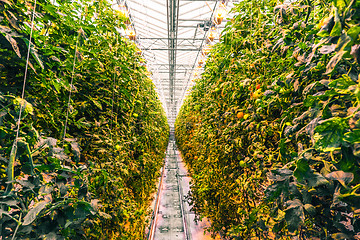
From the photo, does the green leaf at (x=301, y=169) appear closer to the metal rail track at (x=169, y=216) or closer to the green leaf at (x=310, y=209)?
the green leaf at (x=310, y=209)

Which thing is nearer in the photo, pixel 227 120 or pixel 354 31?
pixel 354 31

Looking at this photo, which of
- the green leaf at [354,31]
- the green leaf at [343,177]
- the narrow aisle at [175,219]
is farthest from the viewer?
the narrow aisle at [175,219]

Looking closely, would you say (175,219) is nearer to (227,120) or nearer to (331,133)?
(227,120)

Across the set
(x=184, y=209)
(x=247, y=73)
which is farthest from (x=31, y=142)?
(x=184, y=209)

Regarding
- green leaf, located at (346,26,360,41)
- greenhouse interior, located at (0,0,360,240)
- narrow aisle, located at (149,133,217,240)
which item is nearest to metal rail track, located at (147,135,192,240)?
narrow aisle, located at (149,133,217,240)

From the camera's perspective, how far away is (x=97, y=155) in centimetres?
145

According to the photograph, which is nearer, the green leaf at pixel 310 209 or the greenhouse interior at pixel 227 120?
the greenhouse interior at pixel 227 120

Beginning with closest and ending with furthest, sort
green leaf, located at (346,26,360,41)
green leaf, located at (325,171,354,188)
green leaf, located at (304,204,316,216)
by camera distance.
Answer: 1. green leaf, located at (346,26,360,41)
2. green leaf, located at (325,171,354,188)
3. green leaf, located at (304,204,316,216)

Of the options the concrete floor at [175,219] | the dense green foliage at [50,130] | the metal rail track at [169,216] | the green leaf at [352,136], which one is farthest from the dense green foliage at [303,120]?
the metal rail track at [169,216]

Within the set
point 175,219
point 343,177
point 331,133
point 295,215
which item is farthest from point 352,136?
point 175,219

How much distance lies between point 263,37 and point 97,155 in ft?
4.86

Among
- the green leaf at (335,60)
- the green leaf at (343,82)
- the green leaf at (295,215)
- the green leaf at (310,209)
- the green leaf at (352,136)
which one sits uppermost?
the green leaf at (335,60)

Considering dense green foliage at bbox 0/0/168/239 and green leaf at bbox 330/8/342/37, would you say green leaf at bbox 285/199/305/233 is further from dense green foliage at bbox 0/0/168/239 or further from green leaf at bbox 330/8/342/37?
dense green foliage at bbox 0/0/168/239

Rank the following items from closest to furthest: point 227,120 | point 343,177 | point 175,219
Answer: point 343,177, point 227,120, point 175,219
